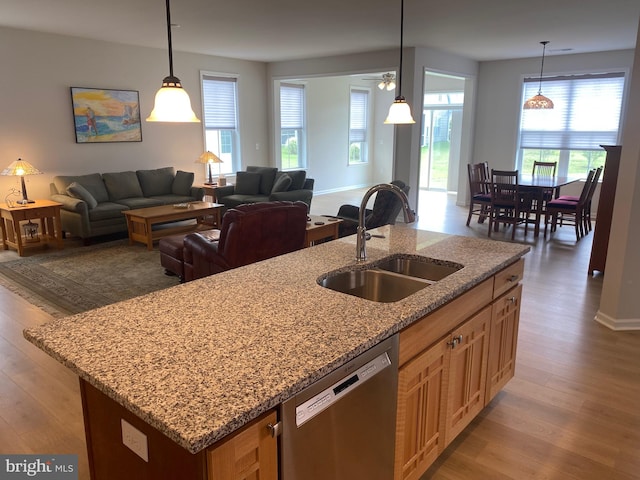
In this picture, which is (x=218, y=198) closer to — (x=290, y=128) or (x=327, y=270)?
(x=290, y=128)

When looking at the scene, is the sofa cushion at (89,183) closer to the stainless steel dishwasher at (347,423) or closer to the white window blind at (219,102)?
the white window blind at (219,102)

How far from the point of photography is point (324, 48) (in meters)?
7.50

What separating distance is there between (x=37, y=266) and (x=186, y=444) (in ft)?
17.2

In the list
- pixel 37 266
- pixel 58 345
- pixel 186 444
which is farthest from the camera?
pixel 37 266

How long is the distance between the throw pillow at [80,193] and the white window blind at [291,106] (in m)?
4.59

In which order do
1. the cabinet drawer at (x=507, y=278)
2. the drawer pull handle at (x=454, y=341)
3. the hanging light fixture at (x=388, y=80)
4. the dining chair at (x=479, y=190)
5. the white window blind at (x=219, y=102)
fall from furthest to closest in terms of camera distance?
1. the hanging light fixture at (x=388, y=80)
2. the white window blind at (x=219, y=102)
3. the dining chair at (x=479, y=190)
4. the cabinet drawer at (x=507, y=278)
5. the drawer pull handle at (x=454, y=341)

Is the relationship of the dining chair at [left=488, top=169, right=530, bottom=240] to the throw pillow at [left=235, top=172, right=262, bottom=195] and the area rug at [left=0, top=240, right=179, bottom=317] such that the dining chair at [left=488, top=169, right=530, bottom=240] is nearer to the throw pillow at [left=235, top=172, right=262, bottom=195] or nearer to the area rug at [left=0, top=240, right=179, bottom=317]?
the throw pillow at [left=235, top=172, right=262, bottom=195]

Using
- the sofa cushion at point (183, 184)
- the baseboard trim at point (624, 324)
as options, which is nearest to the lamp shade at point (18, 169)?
the sofa cushion at point (183, 184)

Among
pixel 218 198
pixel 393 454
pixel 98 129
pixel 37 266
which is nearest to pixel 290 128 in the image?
pixel 218 198

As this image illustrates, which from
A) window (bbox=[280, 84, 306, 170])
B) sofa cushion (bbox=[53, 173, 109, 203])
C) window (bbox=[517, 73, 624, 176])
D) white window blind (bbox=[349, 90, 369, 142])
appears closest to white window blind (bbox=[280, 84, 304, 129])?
window (bbox=[280, 84, 306, 170])

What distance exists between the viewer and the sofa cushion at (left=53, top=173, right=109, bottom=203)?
6.52m

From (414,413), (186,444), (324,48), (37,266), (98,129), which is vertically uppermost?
(324,48)

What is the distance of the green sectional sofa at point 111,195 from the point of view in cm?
621

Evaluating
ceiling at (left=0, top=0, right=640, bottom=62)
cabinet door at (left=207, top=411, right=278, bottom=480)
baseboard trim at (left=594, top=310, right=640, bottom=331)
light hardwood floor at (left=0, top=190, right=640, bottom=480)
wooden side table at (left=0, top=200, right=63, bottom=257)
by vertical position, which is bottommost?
light hardwood floor at (left=0, top=190, right=640, bottom=480)
